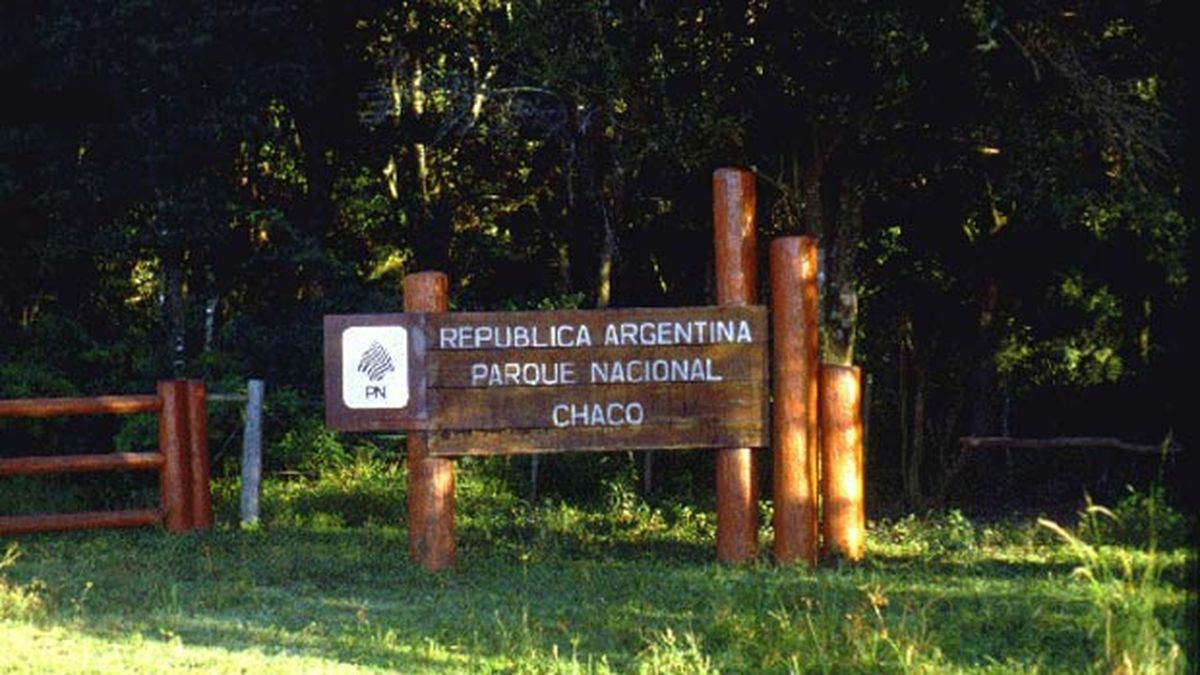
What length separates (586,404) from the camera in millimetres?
11758

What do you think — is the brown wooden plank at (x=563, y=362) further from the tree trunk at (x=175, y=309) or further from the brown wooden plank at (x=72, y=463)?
the tree trunk at (x=175, y=309)

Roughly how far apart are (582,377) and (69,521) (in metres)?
4.54

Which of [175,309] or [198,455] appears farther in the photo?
[175,309]

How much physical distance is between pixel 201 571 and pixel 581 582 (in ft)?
8.66

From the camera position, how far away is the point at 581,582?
1101 cm

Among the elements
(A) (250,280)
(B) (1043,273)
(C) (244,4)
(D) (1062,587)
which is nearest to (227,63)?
(C) (244,4)

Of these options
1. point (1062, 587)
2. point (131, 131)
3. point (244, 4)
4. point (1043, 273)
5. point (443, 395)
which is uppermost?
point (244, 4)

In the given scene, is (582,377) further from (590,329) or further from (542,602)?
(542,602)

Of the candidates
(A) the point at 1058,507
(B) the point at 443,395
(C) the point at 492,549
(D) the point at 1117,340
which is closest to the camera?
(B) the point at 443,395

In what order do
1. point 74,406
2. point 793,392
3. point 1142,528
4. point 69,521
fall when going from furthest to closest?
1. point 74,406
2. point 69,521
3. point 793,392
4. point 1142,528

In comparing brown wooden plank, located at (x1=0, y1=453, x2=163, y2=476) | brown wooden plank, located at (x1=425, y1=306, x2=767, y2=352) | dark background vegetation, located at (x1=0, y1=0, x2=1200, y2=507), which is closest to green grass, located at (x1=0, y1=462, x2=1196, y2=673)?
brown wooden plank, located at (x1=0, y1=453, x2=163, y2=476)

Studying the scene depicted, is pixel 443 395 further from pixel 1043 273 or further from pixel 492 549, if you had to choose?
pixel 1043 273

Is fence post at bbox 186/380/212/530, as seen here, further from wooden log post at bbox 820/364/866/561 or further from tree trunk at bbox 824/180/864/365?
tree trunk at bbox 824/180/864/365

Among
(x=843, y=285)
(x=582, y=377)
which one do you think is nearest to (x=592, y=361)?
(x=582, y=377)
